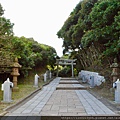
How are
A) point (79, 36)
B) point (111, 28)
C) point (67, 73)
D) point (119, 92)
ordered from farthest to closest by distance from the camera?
1. point (67, 73)
2. point (79, 36)
3. point (111, 28)
4. point (119, 92)

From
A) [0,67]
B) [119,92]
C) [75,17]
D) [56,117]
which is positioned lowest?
[56,117]

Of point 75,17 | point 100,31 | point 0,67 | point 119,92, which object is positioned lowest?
point 119,92

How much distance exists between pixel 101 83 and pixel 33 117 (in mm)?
7671

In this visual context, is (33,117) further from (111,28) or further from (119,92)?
(111,28)

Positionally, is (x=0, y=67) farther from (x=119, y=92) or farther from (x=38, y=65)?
(x=38, y=65)

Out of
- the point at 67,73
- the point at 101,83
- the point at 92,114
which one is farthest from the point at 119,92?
the point at 67,73

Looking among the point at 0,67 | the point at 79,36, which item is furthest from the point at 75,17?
the point at 0,67

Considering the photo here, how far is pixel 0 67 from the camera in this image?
1021cm

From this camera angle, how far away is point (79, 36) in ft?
56.1

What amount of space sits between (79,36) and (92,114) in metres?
12.3

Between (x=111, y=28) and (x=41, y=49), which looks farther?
(x=41, y=49)

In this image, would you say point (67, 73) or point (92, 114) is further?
point (67, 73)

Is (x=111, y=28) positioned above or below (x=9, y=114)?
above

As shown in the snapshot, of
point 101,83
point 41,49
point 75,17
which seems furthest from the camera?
point 41,49
